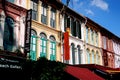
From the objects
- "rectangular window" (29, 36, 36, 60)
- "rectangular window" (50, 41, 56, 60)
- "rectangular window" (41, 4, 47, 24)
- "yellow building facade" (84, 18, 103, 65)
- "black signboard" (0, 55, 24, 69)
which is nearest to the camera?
"black signboard" (0, 55, 24, 69)

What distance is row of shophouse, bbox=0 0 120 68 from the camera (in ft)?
61.8

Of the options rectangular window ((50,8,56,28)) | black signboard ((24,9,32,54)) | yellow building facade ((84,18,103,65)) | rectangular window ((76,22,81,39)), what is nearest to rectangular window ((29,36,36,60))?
black signboard ((24,9,32,54))

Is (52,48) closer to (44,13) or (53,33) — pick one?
(53,33)

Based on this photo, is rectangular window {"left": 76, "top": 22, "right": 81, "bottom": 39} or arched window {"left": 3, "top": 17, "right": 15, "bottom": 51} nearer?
arched window {"left": 3, "top": 17, "right": 15, "bottom": 51}

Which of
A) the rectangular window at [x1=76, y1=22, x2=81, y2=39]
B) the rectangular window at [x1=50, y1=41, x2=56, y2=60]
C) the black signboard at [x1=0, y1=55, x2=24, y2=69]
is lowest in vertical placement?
the black signboard at [x1=0, y1=55, x2=24, y2=69]

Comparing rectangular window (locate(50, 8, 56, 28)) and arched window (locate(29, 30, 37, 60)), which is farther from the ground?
rectangular window (locate(50, 8, 56, 28))

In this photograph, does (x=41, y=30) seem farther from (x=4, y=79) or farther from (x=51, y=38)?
(x=4, y=79)

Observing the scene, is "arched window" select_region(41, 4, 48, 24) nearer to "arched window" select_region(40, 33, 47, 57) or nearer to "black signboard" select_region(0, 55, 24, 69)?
"arched window" select_region(40, 33, 47, 57)

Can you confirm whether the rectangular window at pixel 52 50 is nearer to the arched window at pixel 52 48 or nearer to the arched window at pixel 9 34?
the arched window at pixel 52 48

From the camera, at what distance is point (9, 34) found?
18.8 meters

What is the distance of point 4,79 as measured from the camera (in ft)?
56.9

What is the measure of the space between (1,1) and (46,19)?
5.82 meters

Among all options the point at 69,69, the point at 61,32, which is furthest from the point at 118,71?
the point at 69,69

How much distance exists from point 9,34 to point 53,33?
557 cm
